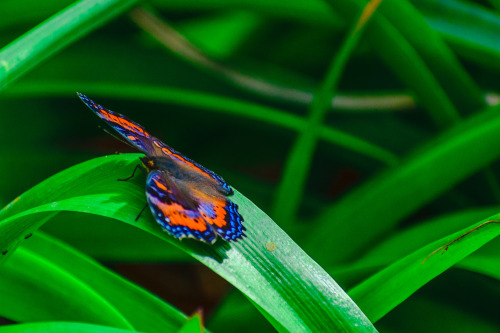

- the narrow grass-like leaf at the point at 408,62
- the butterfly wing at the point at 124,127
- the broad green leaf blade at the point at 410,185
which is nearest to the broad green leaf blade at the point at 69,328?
the butterfly wing at the point at 124,127

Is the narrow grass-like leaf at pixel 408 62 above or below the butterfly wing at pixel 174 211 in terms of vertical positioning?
above

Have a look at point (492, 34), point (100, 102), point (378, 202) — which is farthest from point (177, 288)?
point (492, 34)

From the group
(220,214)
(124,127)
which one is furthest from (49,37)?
(220,214)

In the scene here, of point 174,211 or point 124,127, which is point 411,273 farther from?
point 124,127

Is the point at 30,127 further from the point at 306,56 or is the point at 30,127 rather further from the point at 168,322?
the point at 168,322

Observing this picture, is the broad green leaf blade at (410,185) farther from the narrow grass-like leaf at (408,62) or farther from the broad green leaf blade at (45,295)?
the broad green leaf blade at (45,295)

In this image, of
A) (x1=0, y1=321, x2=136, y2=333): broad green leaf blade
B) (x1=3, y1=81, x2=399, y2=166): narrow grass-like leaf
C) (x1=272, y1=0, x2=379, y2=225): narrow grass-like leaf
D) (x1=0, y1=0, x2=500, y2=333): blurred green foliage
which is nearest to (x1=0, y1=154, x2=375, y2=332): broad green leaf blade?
(x1=0, y1=0, x2=500, y2=333): blurred green foliage

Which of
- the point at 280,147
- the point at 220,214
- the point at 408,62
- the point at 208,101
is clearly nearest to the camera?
the point at 220,214
